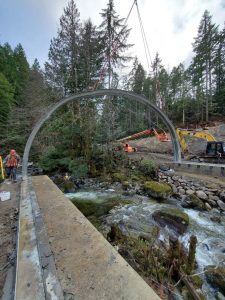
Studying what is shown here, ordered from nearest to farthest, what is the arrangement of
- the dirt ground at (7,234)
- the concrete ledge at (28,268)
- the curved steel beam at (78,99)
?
1. the concrete ledge at (28,268)
2. the dirt ground at (7,234)
3. the curved steel beam at (78,99)

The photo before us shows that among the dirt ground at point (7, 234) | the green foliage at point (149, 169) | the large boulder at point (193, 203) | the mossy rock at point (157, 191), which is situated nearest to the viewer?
the dirt ground at point (7, 234)

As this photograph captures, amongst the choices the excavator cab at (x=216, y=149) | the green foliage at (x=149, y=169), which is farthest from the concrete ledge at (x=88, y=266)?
the excavator cab at (x=216, y=149)

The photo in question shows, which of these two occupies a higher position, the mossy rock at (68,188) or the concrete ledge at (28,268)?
the concrete ledge at (28,268)

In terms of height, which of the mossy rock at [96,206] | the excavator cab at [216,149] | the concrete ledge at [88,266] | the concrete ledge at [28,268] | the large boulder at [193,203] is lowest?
the large boulder at [193,203]

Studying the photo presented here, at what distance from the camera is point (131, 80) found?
33.8m

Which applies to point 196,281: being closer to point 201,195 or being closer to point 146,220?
point 146,220

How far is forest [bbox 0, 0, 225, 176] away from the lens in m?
11.9

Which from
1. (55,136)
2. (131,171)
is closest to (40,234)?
(131,171)

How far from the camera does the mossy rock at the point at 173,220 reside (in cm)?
481

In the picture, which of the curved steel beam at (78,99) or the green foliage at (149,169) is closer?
the curved steel beam at (78,99)

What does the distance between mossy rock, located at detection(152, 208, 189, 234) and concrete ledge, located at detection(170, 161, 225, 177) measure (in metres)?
6.25

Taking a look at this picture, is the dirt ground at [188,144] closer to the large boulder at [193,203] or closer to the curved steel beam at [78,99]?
the curved steel beam at [78,99]

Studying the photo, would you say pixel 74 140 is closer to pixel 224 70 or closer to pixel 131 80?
pixel 131 80

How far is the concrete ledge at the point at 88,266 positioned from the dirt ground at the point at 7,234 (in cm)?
52
